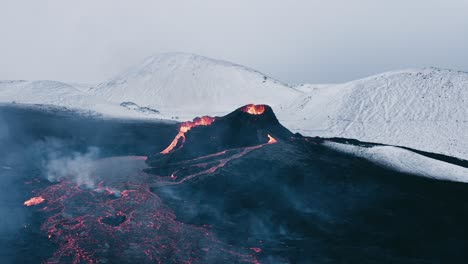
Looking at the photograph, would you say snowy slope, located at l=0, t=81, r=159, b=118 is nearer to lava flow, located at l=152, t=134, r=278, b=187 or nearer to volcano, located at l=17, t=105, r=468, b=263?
volcano, located at l=17, t=105, r=468, b=263

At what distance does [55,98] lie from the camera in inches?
1986

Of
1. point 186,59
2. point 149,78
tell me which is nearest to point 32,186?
point 149,78

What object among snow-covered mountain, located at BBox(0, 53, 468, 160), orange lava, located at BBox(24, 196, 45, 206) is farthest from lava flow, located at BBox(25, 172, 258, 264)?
snow-covered mountain, located at BBox(0, 53, 468, 160)

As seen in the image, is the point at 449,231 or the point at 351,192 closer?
the point at 449,231

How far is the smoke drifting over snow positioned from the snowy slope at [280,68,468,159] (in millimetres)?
23913

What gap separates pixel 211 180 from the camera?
71.2 feet

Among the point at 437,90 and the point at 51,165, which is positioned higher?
the point at 437,90

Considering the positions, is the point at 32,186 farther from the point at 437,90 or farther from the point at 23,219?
the point at 437,90

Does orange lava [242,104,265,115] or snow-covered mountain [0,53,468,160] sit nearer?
orange lava [242,104,265,115]

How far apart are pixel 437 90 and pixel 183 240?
144 ft

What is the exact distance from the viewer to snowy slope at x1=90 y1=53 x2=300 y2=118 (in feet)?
241

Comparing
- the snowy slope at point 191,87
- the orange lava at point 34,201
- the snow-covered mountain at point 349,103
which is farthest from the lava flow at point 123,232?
the snowy slope at point 191,87

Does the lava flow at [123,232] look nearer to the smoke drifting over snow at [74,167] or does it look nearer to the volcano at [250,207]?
the volcano at [250,207]

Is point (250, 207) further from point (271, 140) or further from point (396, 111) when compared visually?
point (396, 111)
